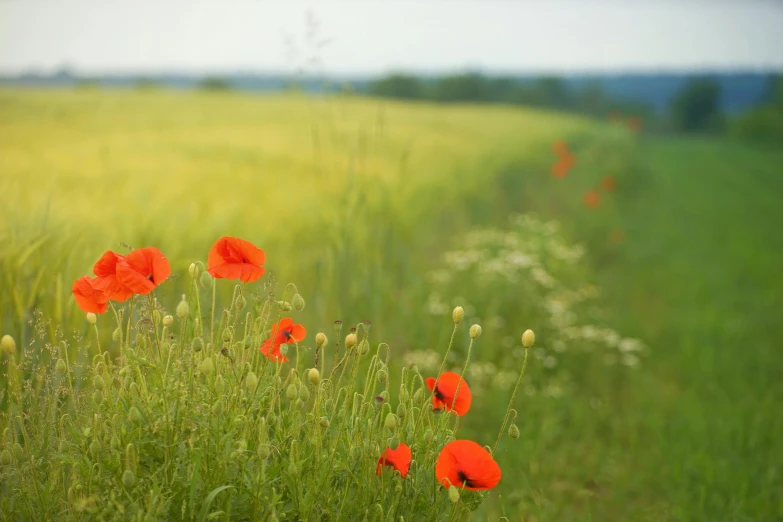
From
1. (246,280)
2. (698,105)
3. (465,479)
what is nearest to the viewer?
(465,479)

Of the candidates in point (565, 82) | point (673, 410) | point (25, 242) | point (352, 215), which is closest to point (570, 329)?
point (673, 410)

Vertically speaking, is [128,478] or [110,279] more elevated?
[110,279]

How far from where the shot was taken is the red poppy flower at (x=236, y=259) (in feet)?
4.18

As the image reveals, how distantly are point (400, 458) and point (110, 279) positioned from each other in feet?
2.02

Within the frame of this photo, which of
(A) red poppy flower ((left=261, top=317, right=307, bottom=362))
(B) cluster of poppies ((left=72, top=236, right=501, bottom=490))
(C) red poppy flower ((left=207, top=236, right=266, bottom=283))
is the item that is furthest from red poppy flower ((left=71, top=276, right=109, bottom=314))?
(A) red poppy flower ((left=261, top=317, right=307, bottom=362))

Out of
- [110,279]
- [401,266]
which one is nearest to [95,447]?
[110,279]

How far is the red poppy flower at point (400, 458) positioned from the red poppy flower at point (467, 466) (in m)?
0.06

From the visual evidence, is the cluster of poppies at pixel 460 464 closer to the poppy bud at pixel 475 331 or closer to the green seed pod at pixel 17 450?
the poppy bud at pixel 475 331

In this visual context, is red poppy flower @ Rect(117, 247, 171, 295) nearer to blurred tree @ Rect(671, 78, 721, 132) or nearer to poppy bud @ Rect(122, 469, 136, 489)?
poppy bud @ Rect(122, 469, 136, 489)

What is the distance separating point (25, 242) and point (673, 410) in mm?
2910

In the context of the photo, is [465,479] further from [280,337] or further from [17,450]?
[17,450]

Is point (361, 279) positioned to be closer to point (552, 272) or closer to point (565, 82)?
point (552, 272)

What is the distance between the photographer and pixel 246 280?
1274mm

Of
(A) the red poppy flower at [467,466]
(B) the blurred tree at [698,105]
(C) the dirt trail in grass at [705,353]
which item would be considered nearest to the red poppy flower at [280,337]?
(A) the red poppy flower at [467,466]
